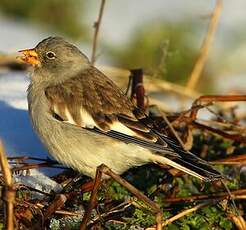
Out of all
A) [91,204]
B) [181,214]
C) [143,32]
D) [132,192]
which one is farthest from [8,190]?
[143,32]

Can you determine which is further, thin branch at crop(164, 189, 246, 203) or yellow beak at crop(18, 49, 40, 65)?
yellow beak at crop(18, 49, 40, 65)

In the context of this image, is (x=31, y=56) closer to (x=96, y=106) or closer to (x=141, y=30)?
(x=96, y=106)

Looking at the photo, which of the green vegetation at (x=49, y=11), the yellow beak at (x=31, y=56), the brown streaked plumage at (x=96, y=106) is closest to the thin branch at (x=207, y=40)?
the yellow beak at (x=31, y=56)

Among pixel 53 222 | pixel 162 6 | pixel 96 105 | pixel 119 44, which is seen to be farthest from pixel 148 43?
pixel 53 222

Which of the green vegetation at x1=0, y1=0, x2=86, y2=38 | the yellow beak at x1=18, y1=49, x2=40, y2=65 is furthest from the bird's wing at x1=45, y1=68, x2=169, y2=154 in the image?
the green vegetation at x1=0, y1=0, x2=86, y2=38

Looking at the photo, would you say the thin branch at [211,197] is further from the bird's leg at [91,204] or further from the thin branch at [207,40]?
the thin branch at [207,40]

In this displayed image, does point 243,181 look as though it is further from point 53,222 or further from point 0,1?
point 0,1

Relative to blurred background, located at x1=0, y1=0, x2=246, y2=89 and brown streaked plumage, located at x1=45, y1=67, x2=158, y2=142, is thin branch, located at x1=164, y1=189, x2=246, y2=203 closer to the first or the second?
brown streaked plumage, located at x1=45, y1=67, x2=158, y2=142
